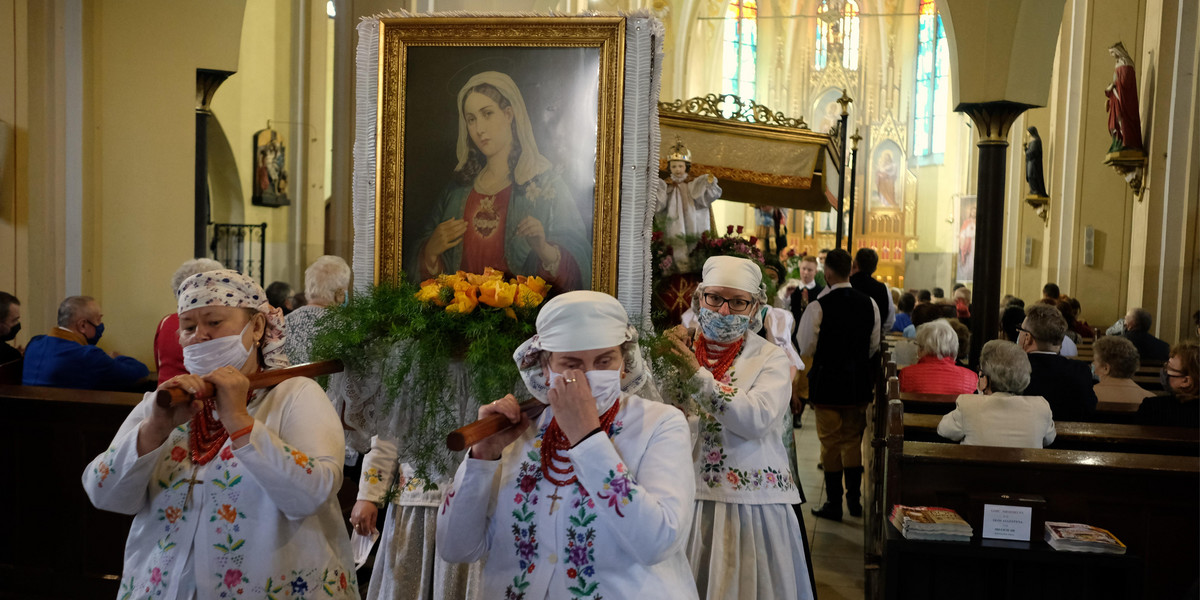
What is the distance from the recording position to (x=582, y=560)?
210cm

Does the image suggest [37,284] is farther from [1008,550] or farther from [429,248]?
[1008,550]

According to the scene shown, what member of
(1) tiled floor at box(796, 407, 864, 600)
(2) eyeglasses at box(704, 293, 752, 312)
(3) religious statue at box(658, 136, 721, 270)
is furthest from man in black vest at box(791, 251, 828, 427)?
(2) eyeglasses at box(704, 293, 752, 312)

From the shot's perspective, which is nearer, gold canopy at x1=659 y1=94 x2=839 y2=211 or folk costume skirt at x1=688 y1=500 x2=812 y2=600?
folk costume skirt at x1=688 y1=500 x2=812 y2=600

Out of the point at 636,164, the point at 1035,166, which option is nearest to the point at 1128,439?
the point at 636,164

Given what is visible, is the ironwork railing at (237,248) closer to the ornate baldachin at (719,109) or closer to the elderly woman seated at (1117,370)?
the ornate baldachin at (719,109)

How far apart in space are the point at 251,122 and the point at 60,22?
5484 mm

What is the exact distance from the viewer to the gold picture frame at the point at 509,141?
3.06m

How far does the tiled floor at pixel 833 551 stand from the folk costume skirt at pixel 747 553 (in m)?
1.83

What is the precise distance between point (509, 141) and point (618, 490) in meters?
1.45

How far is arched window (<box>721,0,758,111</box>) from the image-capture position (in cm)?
3173

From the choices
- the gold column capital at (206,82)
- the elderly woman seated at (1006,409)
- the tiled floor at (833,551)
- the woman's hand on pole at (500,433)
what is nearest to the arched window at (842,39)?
the gold column capital at (206,82)

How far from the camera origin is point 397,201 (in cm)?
319

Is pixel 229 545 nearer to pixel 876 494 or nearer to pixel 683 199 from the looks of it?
pixel 683 199

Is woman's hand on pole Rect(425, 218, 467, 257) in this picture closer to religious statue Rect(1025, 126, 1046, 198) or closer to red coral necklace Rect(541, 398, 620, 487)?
red coral necklace Rect(541, 398, 620, 487)
